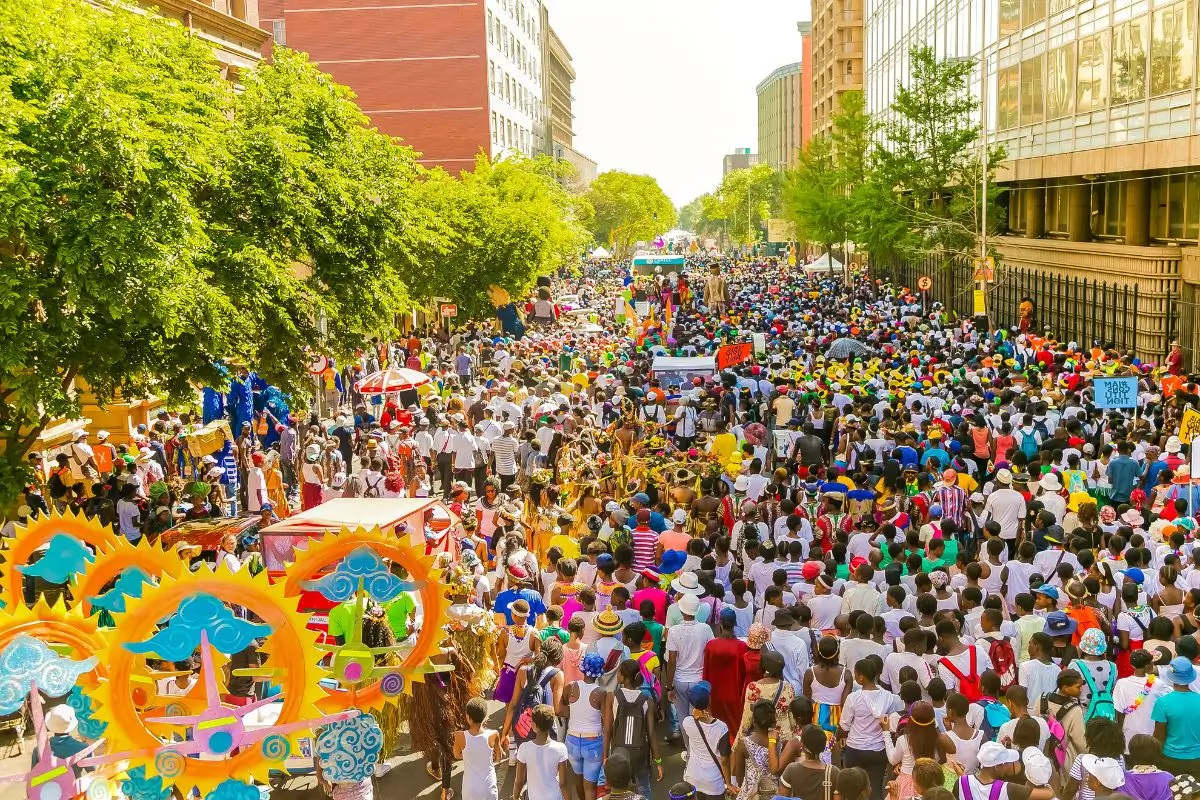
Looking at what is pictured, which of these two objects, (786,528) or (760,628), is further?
(786,528)

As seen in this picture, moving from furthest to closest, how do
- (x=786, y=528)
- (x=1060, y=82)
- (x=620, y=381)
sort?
(x=1060, y=82) → (x=620, y=381) → (x=786, y=528)

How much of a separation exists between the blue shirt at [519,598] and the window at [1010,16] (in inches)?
1438

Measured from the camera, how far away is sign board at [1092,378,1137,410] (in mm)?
16422

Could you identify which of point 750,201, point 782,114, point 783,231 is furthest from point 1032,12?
point 782,114

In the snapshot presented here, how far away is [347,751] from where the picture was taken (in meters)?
8.69

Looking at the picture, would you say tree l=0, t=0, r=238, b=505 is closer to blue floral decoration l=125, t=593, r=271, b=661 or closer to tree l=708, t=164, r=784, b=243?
blue floral decoration l=125, t=593, r=271, b=661

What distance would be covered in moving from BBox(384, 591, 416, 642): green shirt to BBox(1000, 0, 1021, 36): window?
121 feet

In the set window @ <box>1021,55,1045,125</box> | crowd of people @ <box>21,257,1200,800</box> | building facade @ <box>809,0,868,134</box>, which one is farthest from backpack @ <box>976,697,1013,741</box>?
building facade @ <box>809,0,868,134</box>

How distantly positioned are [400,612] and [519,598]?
3.73 feet

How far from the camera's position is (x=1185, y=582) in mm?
10570

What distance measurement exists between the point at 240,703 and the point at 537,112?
284ft

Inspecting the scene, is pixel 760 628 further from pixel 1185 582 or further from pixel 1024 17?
pixel 1024 17

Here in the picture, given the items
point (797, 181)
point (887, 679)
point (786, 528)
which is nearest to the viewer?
point (887, 679)

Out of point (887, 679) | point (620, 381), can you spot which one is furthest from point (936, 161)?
point (887, 679)
